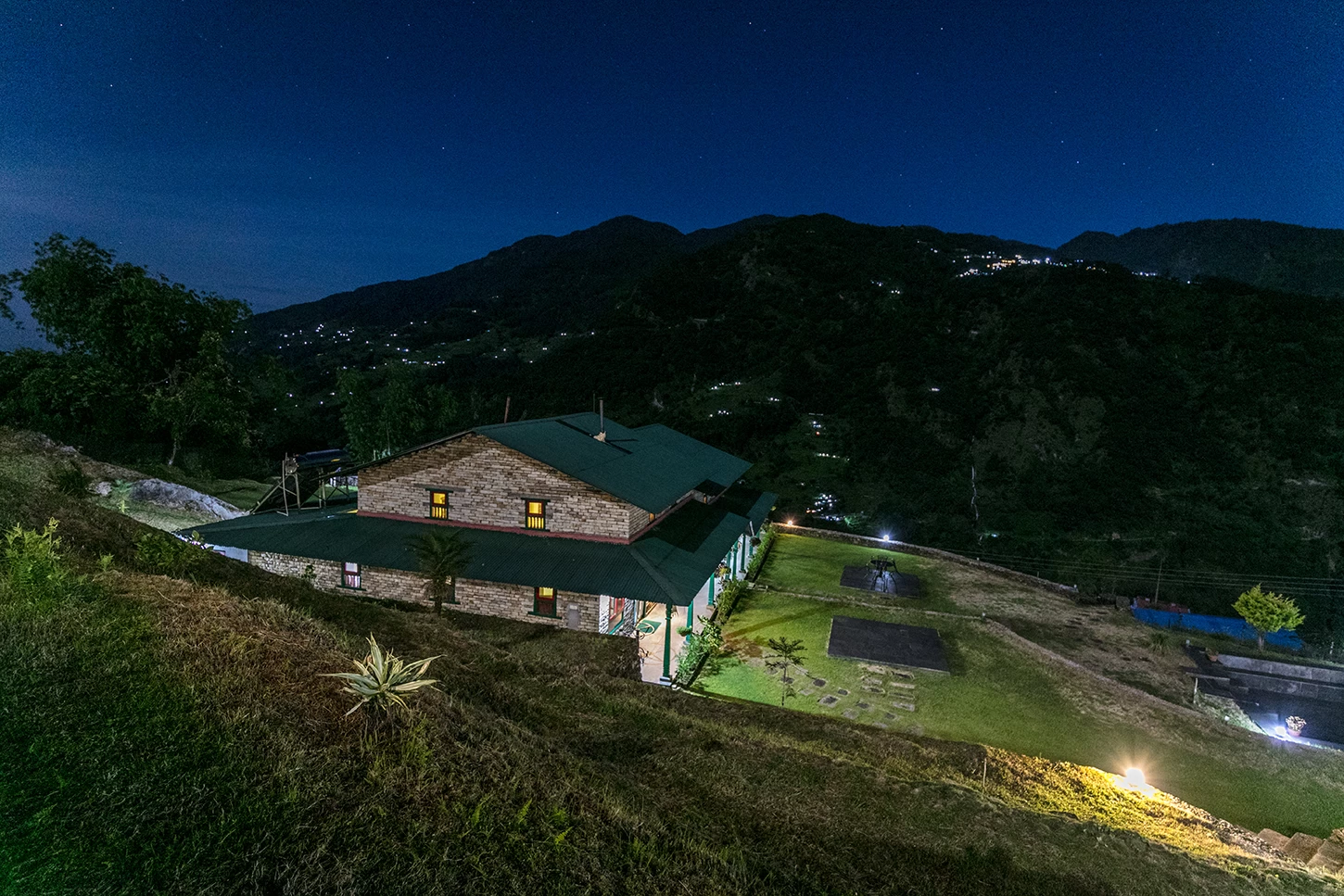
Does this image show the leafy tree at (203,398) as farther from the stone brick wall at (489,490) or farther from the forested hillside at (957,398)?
the stone brick wall at (489,490)

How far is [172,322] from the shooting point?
28.2 m

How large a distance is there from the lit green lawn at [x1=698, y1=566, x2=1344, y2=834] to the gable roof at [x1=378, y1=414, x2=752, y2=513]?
5.63m

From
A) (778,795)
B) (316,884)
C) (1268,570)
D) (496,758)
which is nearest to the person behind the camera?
(316,884)

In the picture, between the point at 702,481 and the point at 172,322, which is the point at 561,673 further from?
the point at 172,322

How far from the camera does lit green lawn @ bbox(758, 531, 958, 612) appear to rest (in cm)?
2453

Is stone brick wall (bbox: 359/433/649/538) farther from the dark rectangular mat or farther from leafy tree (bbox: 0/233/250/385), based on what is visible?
leafy tree (bbox: 0/233/250/385)

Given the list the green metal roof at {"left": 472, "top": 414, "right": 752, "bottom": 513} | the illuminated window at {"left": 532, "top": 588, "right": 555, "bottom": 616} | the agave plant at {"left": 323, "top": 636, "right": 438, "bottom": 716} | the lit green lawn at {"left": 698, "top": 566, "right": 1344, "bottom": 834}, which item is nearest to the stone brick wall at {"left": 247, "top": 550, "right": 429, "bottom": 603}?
the illuminated window at {"left": 532, "top": 588, "right": 555, "bottom": 616}

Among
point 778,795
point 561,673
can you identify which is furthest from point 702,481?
point 778,795

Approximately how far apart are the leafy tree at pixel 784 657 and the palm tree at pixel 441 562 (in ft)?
31.2

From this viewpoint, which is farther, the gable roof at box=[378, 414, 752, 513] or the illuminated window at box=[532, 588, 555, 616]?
the gable roof at box=[378, 414, 752, 513]

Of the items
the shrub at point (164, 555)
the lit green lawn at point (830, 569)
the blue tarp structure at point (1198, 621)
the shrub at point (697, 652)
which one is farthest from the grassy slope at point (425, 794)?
the blue tarp structure at point (1198, 621)

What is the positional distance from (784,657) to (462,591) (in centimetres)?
996

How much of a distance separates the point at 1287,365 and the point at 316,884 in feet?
306

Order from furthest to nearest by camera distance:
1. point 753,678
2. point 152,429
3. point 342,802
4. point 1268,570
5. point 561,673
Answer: point 1268,570, point 152,429, point 753,678, point 561,673, point 342,802
